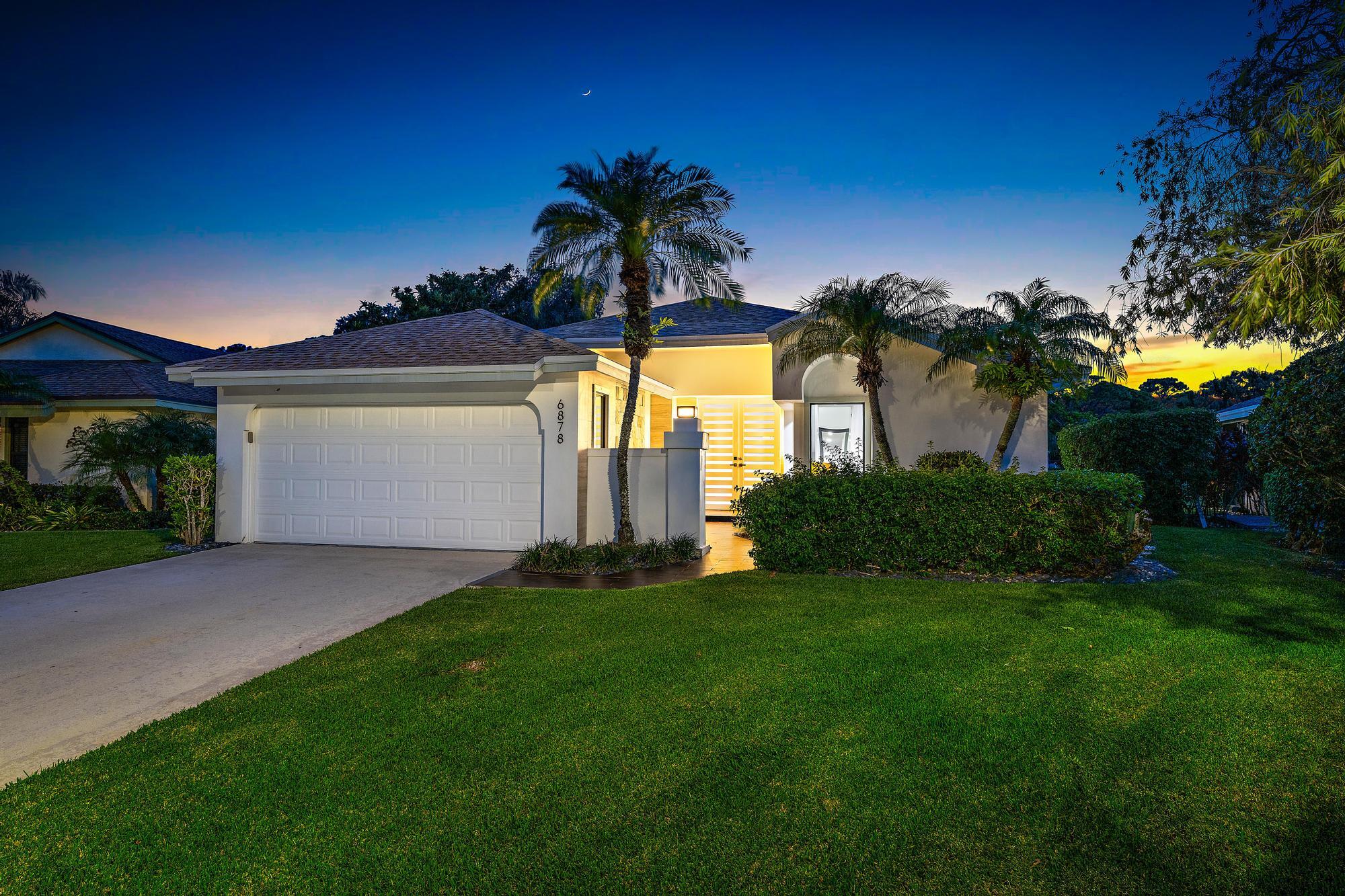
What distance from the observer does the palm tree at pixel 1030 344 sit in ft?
45.7

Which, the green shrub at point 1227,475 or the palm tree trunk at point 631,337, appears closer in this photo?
the palm tree trunk at point 631,337

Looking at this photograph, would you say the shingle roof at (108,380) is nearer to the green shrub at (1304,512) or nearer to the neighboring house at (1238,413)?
the green shrub at (1304,512)

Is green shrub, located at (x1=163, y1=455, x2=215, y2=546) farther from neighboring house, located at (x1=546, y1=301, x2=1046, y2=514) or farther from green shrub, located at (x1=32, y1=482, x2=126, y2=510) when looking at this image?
neighboring house, located at (x1=546, y1=301, x2=1046, y2=514)

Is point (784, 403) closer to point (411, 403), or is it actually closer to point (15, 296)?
point (411, 403)

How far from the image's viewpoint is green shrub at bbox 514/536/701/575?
9383 mm

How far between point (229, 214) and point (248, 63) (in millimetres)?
4558

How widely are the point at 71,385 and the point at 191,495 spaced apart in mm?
9376

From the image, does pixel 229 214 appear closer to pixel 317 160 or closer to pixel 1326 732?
pixel 317 160

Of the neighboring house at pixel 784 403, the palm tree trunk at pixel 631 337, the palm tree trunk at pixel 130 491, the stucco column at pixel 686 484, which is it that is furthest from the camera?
the neighboring house at pixel 784 403

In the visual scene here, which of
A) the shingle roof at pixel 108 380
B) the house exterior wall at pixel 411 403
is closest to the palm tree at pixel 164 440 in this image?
A: the shingle roof at pixel 108 380

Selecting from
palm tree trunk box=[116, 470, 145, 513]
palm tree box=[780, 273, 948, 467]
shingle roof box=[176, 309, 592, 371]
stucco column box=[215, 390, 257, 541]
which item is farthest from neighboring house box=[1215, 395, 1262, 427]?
palm tree trunk box=[116, 470, 145, 513]

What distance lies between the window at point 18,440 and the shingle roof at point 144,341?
3.56 metres

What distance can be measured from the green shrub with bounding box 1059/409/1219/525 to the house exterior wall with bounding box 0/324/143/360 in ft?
85.8

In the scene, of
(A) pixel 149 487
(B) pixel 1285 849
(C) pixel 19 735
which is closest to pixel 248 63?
(A) pixel 149 487
